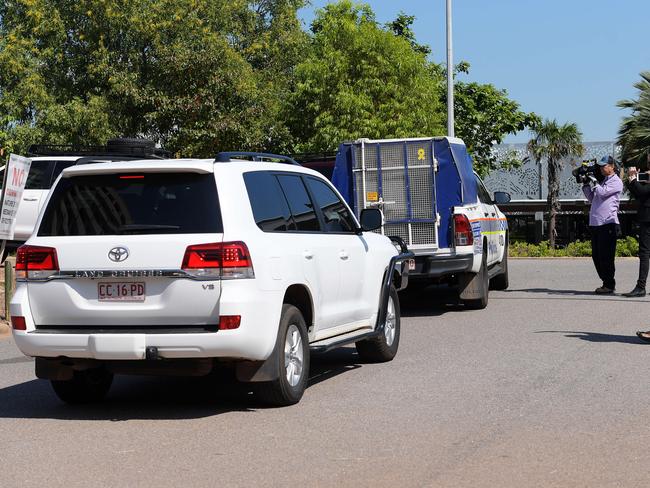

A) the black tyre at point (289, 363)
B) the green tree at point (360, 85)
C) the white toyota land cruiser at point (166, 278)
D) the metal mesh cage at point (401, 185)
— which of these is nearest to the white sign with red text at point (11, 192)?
the metal mesh cage at point (401, 185)

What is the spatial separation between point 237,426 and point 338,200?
2.96m

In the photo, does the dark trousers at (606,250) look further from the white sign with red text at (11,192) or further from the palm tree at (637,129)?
the palm tree at (637,129)

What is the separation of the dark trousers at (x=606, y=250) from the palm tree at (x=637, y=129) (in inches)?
773

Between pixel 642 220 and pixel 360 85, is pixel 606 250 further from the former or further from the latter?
pixel 360 85

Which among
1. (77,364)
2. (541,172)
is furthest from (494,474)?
(541,172)

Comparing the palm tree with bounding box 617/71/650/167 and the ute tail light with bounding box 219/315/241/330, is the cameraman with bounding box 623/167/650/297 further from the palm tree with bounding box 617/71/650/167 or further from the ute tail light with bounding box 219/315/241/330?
the palm tree with bounding box 617/71/650/167

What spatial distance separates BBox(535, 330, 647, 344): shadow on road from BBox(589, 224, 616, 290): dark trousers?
5.17 metres

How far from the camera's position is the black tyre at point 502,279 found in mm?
18578

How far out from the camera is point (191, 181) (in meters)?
7.93

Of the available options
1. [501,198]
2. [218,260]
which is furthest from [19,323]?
[501,198]

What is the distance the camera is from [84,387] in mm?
8617

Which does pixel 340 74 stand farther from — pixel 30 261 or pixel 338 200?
pixel 30 261

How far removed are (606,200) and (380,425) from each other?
36.5 feet

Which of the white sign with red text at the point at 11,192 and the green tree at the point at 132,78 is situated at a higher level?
the green tree at the point at 132,78
